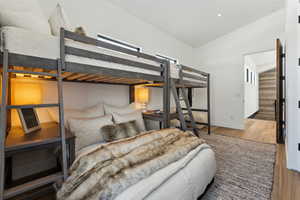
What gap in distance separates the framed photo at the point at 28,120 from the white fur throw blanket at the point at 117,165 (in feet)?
2.32

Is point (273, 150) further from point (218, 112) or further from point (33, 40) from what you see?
point (33, 40)

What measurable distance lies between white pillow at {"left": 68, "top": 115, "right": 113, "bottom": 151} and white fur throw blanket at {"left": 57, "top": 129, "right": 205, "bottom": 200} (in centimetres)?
47

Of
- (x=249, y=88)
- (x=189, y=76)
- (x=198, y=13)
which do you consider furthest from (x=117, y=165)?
(x=249, y=88)

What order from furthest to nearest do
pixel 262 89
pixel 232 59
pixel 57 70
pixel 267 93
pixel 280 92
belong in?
pixel 262 89, pixel 267 93, pixel 232 59, pixel 280 92, pixel 57 70

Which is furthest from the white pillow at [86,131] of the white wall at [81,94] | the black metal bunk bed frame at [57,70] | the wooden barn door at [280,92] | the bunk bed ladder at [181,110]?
the wooden barn door at [280,92]

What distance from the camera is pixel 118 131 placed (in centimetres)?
195

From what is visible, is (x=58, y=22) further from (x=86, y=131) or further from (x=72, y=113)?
(x=86, y=131)

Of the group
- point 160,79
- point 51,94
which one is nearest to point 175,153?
point 160,79

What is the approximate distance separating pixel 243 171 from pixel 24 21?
3.14 meters

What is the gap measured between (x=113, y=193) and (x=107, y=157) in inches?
15.4

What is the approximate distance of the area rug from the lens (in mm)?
1506

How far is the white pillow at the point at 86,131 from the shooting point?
166cm

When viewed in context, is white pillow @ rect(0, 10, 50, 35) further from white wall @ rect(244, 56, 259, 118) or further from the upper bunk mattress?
white wall @ rect(244, 56, 259, 118)

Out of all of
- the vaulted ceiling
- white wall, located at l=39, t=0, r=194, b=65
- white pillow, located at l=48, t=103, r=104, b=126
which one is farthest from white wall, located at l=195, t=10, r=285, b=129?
white pillow, located at l=48, t=103, r=104, b=126
